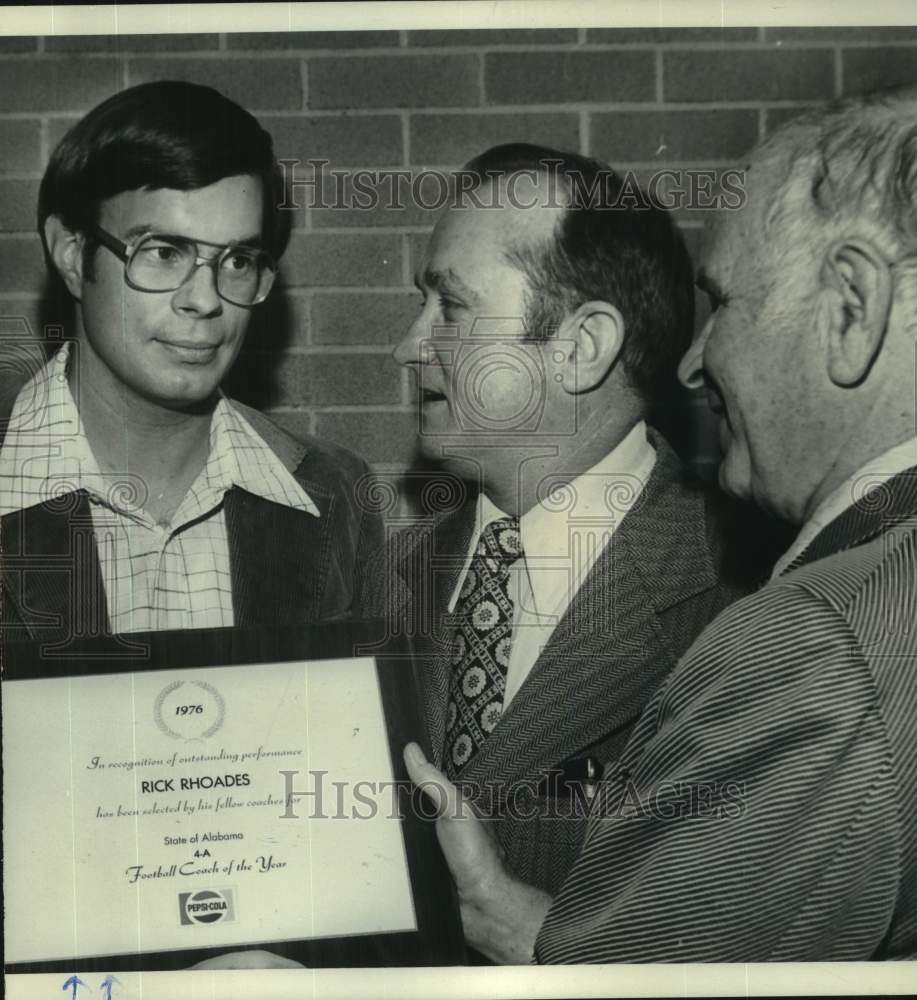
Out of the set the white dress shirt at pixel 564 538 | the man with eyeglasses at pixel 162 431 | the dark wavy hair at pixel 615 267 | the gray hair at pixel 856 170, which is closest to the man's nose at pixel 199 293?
the man with eyeglasses at pixel 162 431

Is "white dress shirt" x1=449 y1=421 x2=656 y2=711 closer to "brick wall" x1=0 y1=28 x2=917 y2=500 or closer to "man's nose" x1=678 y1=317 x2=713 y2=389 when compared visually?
"man's nose" x1=678 y1=317 x2=713 y2=389

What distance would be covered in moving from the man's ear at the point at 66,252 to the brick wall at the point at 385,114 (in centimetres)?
3

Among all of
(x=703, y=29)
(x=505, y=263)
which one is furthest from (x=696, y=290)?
(x=703, y=29)

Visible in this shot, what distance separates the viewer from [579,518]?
1583 mm

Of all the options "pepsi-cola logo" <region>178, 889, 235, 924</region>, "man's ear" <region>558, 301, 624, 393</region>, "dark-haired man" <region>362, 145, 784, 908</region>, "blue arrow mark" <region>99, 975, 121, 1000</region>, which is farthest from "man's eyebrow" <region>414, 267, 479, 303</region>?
"blue arrow mark" <region>99, 975, 121, 1000</region>

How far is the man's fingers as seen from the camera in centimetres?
156

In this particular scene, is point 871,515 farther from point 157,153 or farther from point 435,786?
point 157,153

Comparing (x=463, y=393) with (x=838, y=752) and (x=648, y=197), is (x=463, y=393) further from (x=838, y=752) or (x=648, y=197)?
(x=838, y=752)

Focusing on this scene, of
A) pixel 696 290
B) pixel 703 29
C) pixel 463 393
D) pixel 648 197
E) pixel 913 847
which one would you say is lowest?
pixel 913 847

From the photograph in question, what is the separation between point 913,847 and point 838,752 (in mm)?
127

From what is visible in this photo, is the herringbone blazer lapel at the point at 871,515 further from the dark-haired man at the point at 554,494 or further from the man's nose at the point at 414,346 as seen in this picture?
the man's nose at the point at 414,346

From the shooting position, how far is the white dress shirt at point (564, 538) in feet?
5.18

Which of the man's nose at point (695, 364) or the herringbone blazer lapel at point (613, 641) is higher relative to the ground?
the man's nose at point (695, 364)

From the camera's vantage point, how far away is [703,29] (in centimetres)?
165
